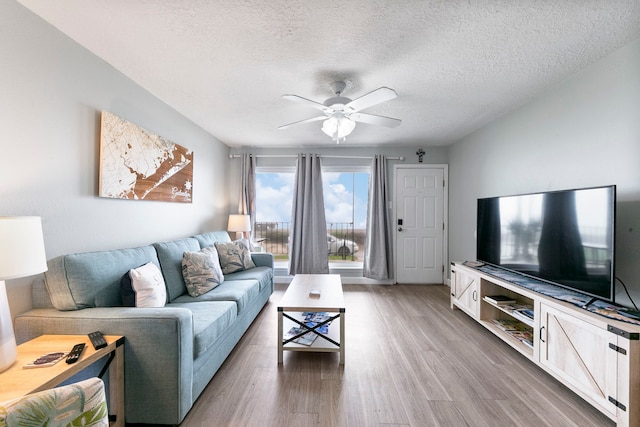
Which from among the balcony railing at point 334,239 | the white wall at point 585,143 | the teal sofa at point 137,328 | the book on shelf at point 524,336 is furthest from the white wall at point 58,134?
the white wall at point 585,143

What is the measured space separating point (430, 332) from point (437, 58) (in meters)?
2.46

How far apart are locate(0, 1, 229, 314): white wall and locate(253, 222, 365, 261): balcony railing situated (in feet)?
7.54

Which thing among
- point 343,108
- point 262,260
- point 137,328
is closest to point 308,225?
point 262,260

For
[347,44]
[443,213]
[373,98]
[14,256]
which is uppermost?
[347,44]

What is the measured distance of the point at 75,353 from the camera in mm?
1203

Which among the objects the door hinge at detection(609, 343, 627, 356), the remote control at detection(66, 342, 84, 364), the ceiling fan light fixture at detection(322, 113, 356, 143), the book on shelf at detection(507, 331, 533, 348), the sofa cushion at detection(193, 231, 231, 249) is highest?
the ceiling fan light fixture at detection(322, 113, 356, 143)

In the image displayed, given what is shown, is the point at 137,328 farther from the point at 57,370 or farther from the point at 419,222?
the point at 419,222

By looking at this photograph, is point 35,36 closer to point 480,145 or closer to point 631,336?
point 631,336

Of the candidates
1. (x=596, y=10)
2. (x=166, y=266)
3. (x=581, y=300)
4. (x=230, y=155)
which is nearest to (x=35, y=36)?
(x=166, y=266)

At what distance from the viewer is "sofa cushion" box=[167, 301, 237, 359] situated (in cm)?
161

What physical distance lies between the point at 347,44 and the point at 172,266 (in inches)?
90.1

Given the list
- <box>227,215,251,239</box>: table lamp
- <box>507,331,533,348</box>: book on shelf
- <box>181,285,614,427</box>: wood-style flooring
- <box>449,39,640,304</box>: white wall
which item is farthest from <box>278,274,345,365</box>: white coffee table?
<box>449,39,640,304</box>: white wall

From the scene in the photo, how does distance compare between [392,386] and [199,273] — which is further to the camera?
[199,273]

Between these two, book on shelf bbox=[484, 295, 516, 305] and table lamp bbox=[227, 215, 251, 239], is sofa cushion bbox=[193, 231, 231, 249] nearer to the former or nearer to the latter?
table lamp bbox=[227, 215, 251, 239]
